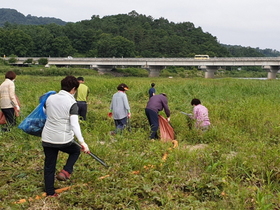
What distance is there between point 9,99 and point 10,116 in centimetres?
46

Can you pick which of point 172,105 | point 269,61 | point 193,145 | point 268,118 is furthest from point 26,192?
point 269,61

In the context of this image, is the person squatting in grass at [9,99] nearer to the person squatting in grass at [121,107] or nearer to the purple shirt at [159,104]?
the person squatting in grass at [121,107]

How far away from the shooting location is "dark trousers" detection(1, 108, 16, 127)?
7.48 m

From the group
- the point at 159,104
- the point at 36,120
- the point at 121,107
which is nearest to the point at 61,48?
the point at 121,107

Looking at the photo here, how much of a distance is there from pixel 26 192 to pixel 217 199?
8.82 feet

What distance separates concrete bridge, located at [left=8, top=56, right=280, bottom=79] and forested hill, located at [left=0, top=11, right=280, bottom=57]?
17.5 m

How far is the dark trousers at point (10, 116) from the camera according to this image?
7.48m

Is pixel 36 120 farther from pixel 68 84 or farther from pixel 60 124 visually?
pixel 68 84

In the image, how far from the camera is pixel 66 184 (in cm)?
477

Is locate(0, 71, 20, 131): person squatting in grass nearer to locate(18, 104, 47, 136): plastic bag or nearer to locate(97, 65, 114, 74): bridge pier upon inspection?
locate(18, 104, 47, 136): plastic bag

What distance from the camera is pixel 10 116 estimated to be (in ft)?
24.9

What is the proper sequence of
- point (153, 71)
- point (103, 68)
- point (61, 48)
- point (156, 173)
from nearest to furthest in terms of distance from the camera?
point (156, 173)
point (153, 71)
point (103, 68)
point (61, 48)

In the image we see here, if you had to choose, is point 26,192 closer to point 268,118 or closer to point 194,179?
point 194,179

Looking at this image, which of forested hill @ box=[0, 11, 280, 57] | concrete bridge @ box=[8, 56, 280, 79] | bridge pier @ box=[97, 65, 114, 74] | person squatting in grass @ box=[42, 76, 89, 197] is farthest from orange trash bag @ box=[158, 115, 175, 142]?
forested hill @ box=[0, 11, 280, 57]
